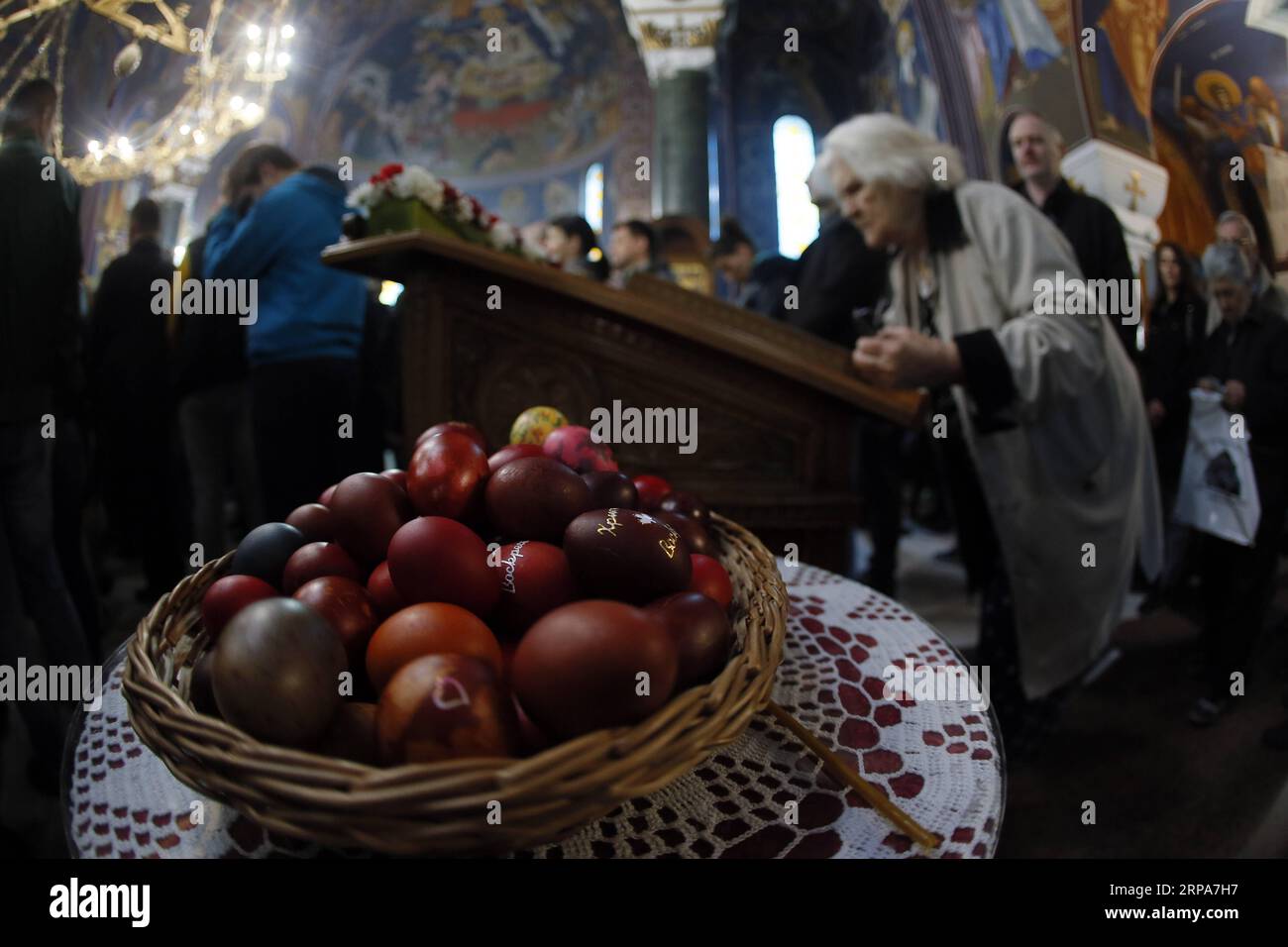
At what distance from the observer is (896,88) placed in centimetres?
910

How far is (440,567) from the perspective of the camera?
0.72 meters

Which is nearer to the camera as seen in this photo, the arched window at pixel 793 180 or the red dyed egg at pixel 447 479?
the red dyed egg at pixel 447 479

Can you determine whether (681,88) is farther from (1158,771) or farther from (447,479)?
(447,479)

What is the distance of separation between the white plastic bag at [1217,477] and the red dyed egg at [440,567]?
6.31ft

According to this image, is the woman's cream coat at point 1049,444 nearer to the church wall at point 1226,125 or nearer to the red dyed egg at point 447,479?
the church wall at point 1226,125

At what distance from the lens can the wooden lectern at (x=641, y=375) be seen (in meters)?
1.87

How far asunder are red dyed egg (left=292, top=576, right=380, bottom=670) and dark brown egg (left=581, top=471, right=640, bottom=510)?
31cm

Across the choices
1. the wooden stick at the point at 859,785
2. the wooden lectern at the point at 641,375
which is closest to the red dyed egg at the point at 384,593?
the wooden stick at the point at 859,785

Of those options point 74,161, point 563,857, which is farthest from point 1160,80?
point 74,161

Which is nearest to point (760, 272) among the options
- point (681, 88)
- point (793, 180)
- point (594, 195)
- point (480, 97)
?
point (681, 88)

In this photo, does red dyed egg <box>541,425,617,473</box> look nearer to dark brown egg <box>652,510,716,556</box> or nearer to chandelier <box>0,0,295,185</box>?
dark brown egg <box>652,510,716,556</box>

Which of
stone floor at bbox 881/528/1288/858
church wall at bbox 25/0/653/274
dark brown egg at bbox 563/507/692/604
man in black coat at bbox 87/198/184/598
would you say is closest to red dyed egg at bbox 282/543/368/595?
dark brown egg at bbox 563/507/692/604
